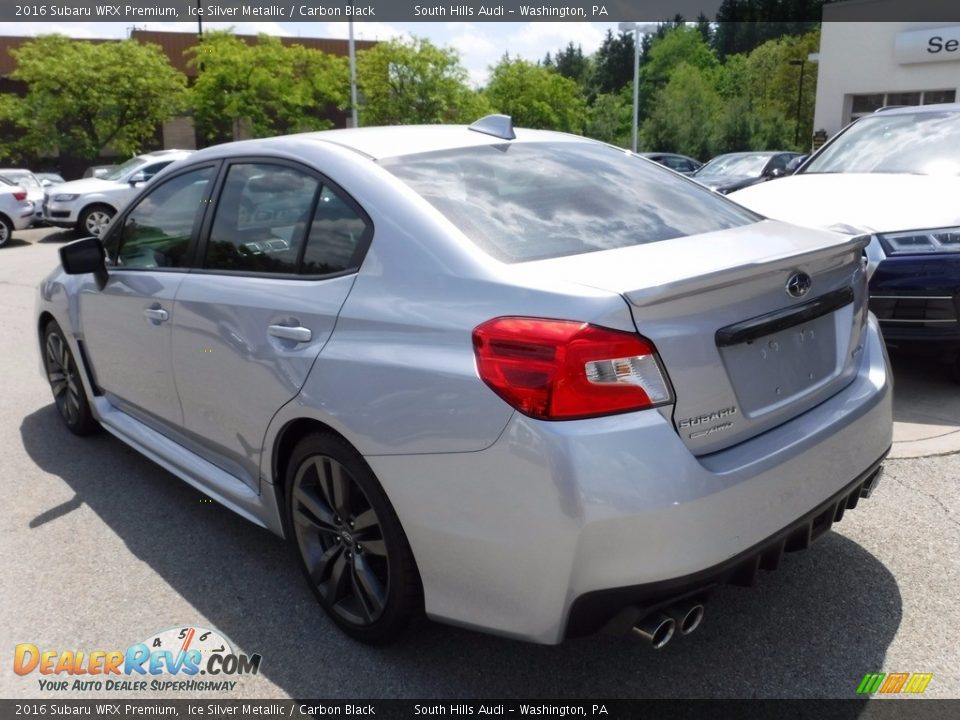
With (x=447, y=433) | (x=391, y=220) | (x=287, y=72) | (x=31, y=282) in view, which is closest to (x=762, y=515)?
(x=447, y=433)

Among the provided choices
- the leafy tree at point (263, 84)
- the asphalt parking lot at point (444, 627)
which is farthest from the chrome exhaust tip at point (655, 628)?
the leafy tree at point (263, 84)

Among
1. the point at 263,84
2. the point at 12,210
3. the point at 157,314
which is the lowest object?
the point at 12,210

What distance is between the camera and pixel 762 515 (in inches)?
90.6

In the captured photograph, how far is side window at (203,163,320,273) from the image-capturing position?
10.00ft

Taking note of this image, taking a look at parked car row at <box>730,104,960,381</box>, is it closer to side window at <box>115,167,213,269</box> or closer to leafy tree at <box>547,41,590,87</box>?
side window at <box>115,167,213,269</box>

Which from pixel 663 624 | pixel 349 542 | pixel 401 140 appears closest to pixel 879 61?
pixel 401 140

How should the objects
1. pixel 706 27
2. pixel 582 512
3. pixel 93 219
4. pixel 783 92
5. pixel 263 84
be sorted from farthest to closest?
pixel 706 27 < pixel 783 92 < pixel 263 84 < pixel 93 219 < pixel 582 512

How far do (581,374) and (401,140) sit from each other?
145 cm

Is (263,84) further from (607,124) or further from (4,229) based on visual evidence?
(607,124)

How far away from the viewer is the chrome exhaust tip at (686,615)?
2.23 meters

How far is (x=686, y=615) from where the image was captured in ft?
7.34

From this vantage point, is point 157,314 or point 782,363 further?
point 157,314

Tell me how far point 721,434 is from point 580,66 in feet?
315

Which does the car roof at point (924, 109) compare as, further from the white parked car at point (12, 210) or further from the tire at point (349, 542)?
the white parked car at point (12, 210)
